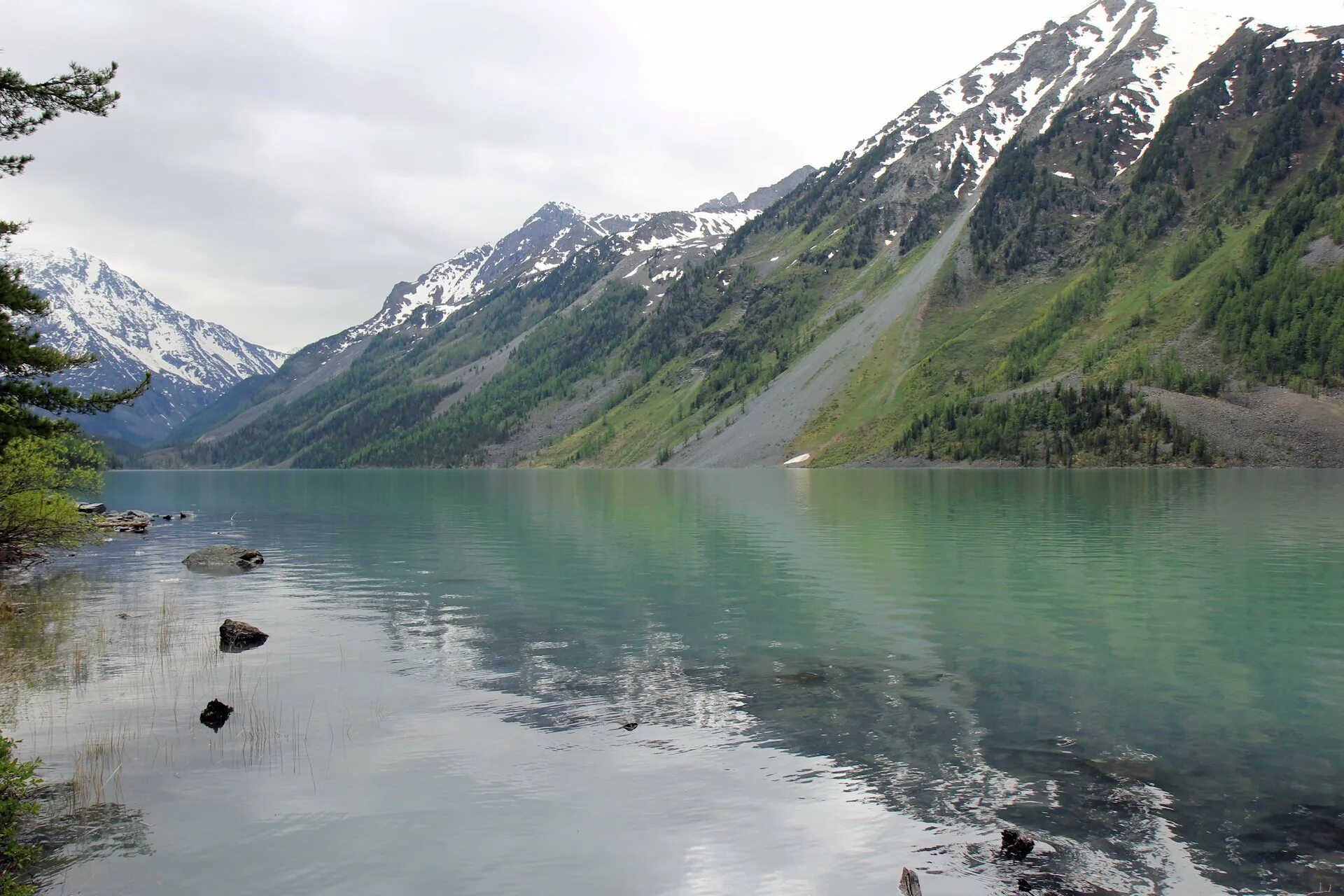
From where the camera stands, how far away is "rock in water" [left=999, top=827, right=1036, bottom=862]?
15.8 m

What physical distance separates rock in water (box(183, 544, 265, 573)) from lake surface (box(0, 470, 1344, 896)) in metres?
3.75

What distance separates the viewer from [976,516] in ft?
282

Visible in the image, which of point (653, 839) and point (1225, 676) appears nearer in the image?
point (653, 839)

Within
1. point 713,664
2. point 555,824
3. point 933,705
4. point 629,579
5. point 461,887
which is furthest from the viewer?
point 629,579

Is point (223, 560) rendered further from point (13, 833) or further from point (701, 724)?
point (13, 833)

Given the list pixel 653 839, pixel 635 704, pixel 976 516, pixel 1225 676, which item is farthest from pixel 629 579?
A: pixel 976 516

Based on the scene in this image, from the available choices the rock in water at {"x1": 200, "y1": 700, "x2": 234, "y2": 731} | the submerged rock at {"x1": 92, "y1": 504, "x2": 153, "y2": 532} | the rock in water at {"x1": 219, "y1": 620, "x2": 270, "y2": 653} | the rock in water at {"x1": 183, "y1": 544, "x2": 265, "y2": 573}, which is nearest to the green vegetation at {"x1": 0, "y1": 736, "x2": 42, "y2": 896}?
the rock in water at {"x1": 200, "y1": 700, "x2": 234, "y2": 731}

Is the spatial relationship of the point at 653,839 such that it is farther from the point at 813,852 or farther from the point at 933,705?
the point at 933,705

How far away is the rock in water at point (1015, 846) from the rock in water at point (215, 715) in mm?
20327

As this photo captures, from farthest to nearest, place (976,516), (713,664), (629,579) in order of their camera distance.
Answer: (976,516), (629,579), (713,664)

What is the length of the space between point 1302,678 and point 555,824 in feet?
80.0

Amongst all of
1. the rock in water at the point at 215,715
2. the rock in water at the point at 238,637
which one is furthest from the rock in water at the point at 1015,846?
the rock in water at the point at 238,637

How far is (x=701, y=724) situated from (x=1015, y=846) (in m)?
9.72

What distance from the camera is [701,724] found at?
78.6 feet
